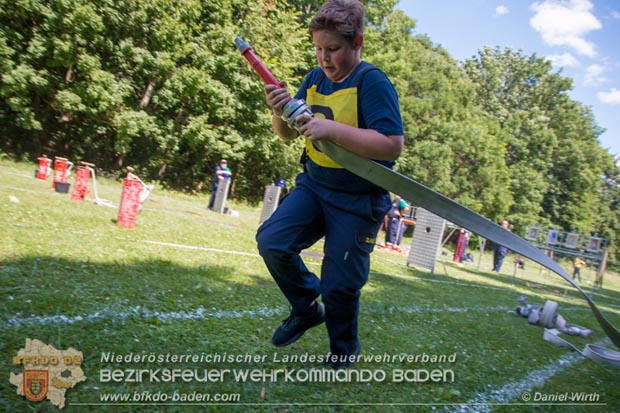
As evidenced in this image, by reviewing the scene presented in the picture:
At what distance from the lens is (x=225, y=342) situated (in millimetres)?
2992

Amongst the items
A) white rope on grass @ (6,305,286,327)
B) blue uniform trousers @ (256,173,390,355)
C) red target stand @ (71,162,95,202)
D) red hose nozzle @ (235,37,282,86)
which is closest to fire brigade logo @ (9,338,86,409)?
white rope on grass @ (6,305,286,327)

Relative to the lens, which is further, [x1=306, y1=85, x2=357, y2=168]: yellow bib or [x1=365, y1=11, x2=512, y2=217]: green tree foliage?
[x1=365, y1=11, x2=512, y2=217]: green tree foliage

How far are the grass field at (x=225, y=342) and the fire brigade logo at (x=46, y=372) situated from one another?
4cm

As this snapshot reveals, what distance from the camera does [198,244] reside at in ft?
23.5

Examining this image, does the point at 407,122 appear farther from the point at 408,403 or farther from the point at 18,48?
the point at 408,403

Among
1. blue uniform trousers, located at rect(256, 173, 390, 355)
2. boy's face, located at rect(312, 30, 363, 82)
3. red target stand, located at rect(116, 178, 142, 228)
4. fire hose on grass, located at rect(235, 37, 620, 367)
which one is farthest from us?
red target stand, located at rect(116, 178, 142, 228)

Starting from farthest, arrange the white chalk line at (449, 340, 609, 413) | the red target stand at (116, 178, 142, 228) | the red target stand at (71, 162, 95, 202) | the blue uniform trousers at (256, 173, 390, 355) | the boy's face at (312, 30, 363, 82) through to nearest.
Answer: the red target stand at (71, 162, 95, 202)
the red target stand at (116, 178, 142, 228)
the white chalk line at (449, 340, 609, 413)
the blue uniform trousers at (256, 173, 390, 355)
the boy's face at (312, 30, 363, 82)

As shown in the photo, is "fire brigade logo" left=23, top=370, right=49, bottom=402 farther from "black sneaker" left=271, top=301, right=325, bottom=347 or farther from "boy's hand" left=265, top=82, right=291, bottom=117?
"boy's hand" left=265, top=82, right=291, bottom=117

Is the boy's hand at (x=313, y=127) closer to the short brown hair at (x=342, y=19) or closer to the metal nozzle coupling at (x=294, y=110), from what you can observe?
the metal nozzle coupling at (x=294, y=110)

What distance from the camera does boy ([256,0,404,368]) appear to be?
2504mm

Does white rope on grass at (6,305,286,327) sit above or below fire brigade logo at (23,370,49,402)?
above

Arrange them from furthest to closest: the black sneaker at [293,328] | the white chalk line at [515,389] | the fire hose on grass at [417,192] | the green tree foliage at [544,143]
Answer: the green tree foliage at [544,143]
the black sneaker at [293,328]
the white chalk line at [515,389]
the fire hose on grass at [417,192]

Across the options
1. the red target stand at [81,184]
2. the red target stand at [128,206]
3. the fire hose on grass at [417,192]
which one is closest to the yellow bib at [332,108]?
the fire hose on grass at [417,192]

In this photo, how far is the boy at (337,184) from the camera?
98.6 inches
